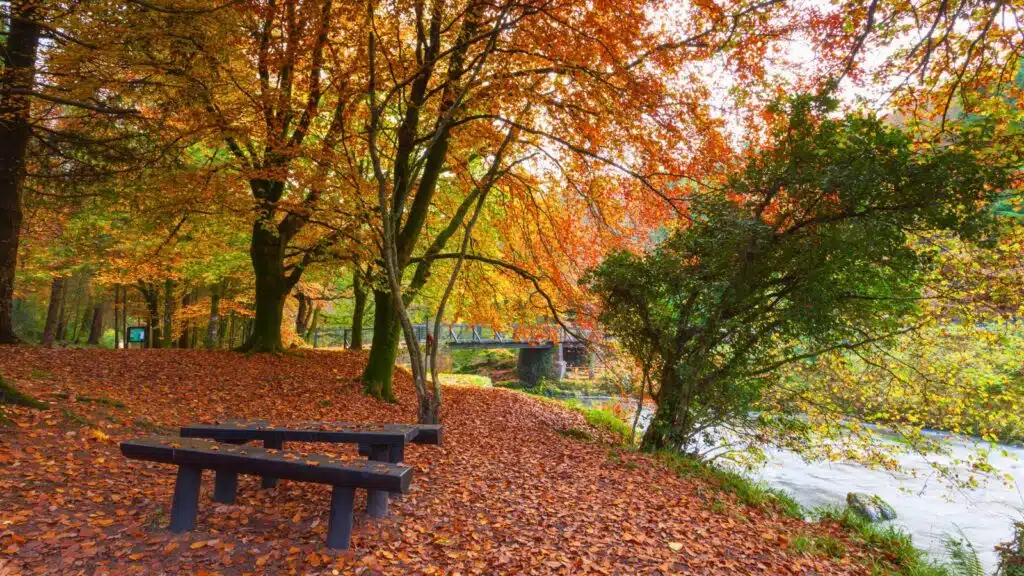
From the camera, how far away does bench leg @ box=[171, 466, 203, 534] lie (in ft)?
10.6

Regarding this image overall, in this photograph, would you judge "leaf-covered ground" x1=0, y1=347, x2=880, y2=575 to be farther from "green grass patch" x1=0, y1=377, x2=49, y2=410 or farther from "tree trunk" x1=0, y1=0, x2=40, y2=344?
"tree trunk" x1=0, y1=0, x2=40, y2=344

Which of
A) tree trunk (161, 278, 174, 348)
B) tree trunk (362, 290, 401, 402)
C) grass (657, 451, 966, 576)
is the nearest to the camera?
grass (657, 451, 966, 576)

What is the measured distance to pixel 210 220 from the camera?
37.4 ft

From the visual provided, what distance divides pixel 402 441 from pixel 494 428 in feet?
15.0

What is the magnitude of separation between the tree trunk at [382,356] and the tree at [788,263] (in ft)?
12.4

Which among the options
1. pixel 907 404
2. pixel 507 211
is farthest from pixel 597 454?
pixel 507 211

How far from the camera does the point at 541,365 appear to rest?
91.3ft

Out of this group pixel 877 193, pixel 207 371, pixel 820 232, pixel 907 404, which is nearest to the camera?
pixel 877 193

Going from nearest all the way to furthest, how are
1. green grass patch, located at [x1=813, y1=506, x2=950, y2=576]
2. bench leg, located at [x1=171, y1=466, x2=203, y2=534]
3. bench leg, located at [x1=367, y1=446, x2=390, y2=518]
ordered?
bench leg, located at [x1=171, y1=466, x2=203, y2=534] < bench leg, located at [x1=367, y1=446, x2=390, y2=518] < green grass patch, located at [x1=813, y1=506, x2=950, y2=576]

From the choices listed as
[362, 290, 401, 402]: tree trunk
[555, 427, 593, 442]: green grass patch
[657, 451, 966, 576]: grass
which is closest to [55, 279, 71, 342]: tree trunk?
[362, 290, 401, 402]: tree trunk

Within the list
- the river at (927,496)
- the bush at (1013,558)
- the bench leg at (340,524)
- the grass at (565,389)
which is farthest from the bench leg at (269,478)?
the grass at (565,389)

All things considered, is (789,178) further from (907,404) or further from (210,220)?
(210,220)

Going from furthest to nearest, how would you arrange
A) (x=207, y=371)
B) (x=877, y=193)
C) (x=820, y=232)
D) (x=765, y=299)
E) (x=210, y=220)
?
1. (x=210, y=220)
2. (x=207, y=371)
3. (x=765, y=299)
4. (x=820, y=232)
5. (x=877, y=193)

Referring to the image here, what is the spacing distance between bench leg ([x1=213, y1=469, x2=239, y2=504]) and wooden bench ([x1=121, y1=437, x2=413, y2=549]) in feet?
1.26
